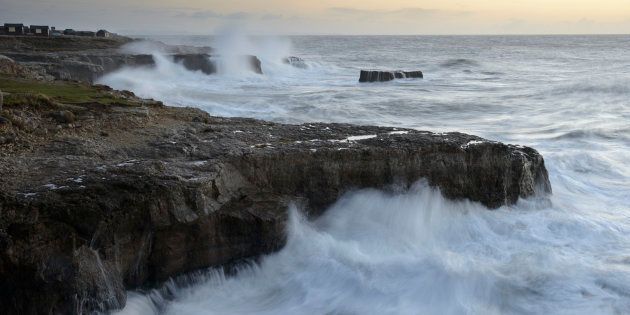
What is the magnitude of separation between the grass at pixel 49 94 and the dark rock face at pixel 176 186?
1008 mm

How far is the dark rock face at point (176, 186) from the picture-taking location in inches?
258

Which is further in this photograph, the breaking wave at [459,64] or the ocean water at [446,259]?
the breaking wave at [459,64]

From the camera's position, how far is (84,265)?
21.9 ft

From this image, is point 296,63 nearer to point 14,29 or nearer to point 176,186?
point 14,29

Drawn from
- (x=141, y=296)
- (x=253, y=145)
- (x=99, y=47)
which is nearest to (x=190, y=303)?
(x=141, y=296)

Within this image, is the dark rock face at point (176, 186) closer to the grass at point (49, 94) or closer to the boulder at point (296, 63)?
the grass at point (49, 94)

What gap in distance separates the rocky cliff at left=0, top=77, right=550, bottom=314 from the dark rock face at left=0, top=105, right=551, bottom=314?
0.6 inches

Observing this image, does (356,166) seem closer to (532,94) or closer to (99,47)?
(532,94)

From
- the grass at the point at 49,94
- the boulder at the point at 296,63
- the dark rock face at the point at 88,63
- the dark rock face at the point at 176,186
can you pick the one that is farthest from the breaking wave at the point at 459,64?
the dark rock face at the point at 176,186

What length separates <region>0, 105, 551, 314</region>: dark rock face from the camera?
21.5 ft

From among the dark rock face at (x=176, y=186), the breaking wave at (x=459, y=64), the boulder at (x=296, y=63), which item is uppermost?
the breaking wave at (x=459, y=64)

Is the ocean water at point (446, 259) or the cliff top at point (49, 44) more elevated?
the cliff top at point (49, 44)

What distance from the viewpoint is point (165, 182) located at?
298 inches

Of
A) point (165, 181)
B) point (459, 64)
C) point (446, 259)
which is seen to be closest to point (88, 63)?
point (165, 181)
